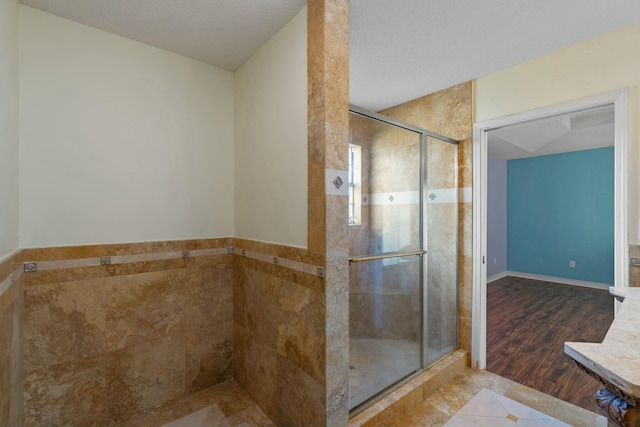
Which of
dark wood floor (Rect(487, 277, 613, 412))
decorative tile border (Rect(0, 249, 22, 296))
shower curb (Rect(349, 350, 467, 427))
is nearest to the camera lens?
decorative tile border (Rect(0, 249, 22, 296))

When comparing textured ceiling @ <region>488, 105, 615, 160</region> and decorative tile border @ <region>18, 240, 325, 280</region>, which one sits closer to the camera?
decorative tile border @ <region>18, 240, 325, 280</region>

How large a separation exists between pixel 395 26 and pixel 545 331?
10.9 feet

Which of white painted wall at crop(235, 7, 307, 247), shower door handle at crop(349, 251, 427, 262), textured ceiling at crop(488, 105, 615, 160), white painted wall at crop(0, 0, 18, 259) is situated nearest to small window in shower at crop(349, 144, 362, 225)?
shower door handle at crop(349, 251, 427, 262)

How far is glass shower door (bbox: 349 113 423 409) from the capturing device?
1.81 meters

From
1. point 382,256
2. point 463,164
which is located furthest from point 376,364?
point 463,164

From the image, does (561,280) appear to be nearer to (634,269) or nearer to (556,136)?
(556,136)

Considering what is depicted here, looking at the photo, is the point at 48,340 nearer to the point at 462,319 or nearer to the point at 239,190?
the point at 239,190

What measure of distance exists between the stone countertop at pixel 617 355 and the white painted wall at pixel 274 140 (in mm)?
1089

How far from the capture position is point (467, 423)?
1.68 meters

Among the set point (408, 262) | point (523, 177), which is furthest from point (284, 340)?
point (523, 177)

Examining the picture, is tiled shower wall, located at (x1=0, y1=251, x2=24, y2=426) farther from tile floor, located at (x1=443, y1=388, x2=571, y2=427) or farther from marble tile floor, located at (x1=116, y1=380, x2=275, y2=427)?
tile floor, located at (x1=443, y1=388, x2=571, y2=427)

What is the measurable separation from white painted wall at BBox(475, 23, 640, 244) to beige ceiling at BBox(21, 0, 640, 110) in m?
0.08

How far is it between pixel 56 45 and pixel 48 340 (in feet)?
5.29

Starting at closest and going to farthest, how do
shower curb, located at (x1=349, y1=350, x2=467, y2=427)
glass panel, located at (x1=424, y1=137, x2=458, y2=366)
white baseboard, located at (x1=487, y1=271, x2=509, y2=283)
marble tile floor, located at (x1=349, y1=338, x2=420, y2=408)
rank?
shower curb, located at (x1=349, y1=350, x2=467, y2=427), marble tile floor, located at (x1=349, y1=338, x2=420, y2=408), glass panel, located at (x1=424, y1=137, x2=458, y2=366), white baseboard, located at (x1=487, y1=271, x2=509, y2=283)
